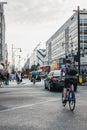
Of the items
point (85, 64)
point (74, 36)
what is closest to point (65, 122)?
point (85, 64)

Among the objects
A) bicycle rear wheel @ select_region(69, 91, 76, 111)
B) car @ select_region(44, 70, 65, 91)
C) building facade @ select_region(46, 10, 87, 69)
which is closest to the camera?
bicycle rear wheel @ select_region(69, 91, 76, 111)

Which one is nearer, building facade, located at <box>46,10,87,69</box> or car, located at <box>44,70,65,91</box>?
car, located at <box>44,70,65,91</box>

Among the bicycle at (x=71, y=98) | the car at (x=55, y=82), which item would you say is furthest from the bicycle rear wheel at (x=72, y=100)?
the car at (x=55, y=82)

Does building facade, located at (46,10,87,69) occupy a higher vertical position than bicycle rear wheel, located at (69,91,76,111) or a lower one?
higher

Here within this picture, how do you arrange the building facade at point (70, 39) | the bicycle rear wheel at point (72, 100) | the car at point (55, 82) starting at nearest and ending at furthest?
the bicycle rear wheel at point (72, 100)
the car at point (55, 82)
the building facade at point (70, 39)

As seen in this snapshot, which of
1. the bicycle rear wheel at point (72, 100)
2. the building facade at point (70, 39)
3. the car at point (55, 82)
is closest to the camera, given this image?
the bicycle rear wheel at point (72, 100)

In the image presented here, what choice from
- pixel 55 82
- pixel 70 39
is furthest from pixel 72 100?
pixel 70 39

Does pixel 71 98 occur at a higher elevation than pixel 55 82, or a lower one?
lower

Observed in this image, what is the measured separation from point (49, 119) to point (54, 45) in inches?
6461

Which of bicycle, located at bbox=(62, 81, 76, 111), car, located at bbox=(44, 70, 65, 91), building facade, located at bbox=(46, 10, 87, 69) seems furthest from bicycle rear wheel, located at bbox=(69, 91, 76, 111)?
building facade, located at bbox=(46, 10, 87, 69)

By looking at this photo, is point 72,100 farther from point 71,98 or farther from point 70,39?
point 70,39

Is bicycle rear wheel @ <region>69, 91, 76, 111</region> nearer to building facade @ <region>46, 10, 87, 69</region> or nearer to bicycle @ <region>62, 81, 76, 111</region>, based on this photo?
bicycle @ <region>62, 81, 76, 111</region>

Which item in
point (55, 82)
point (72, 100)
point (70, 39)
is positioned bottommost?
point (72, 100)

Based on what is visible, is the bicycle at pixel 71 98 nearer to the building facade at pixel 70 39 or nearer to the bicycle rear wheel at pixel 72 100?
the bicycle rear wheel at pixel 72 100
